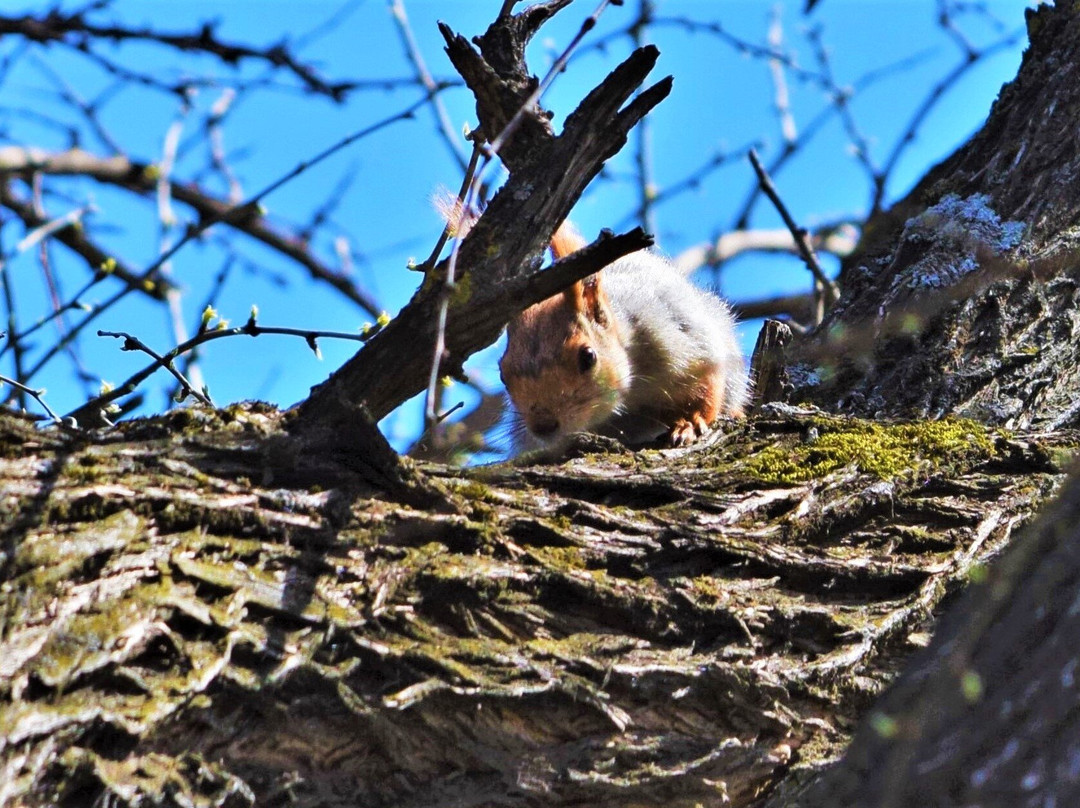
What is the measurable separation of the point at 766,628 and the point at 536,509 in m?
0.44

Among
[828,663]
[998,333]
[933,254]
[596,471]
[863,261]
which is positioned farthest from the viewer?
[863,261]

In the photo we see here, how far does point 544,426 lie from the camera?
3914 mm

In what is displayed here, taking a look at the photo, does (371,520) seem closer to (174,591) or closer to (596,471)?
(174,591)

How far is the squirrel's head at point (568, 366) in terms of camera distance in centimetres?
399

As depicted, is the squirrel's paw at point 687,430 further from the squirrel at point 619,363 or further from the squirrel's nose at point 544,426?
the squirrel's nose at point 544,426

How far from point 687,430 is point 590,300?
774 mm

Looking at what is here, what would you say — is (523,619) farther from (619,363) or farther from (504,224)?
(619,363)

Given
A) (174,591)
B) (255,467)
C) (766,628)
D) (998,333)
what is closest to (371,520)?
(255,467)

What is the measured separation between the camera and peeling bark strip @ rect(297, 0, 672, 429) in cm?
203

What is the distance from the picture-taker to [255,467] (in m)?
1.90

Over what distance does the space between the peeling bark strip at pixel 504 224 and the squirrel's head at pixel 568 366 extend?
1.65 meters

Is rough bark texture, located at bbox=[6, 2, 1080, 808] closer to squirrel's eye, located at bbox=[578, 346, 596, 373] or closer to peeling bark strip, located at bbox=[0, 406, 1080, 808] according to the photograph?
peeling bark strip, located at bbox=[0, 406, 1080, 808]

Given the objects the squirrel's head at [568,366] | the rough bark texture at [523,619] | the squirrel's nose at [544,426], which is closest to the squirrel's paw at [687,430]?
the squirrel's head at [568,366]

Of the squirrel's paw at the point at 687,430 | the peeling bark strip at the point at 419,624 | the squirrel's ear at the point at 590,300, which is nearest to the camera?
the peeling bark strip at the point at 419,624
